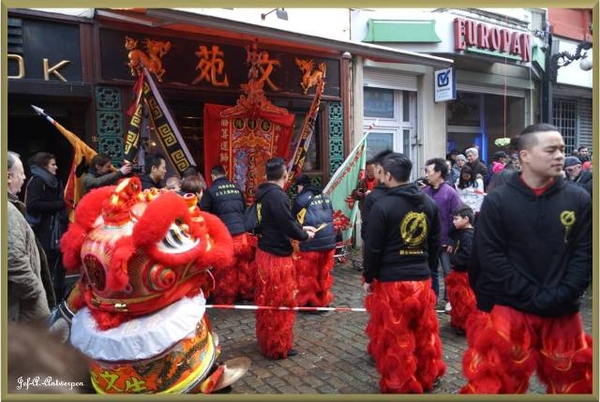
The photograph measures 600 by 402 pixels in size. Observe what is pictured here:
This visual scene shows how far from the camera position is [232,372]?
3338 mm

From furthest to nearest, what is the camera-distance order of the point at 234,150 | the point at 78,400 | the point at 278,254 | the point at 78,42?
the point at 234,150
the point at 78,42
the point at 278,254
the point at 78,400

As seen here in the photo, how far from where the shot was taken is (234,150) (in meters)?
7.22

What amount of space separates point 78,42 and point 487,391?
619 centimetres

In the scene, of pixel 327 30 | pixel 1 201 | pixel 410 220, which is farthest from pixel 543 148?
pixel 327 30

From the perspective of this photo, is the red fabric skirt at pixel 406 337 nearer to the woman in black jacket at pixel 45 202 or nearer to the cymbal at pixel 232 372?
the cymbal at pixel 232 372

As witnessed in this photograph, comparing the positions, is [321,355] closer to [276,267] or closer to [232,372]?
[276,267]

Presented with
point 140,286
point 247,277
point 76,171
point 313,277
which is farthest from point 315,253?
point 140,286

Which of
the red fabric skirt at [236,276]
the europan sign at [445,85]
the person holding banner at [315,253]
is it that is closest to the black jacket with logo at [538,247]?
the person holding banner at [315,253]

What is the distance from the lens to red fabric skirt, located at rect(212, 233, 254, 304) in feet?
19.7

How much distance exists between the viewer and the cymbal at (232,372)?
3.21 m

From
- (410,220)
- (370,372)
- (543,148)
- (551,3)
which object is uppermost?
(551,3)

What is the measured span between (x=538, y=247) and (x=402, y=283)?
1.17m

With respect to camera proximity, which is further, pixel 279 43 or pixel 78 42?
pixel 279 43

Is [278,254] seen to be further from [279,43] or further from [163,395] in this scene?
[279,43]
